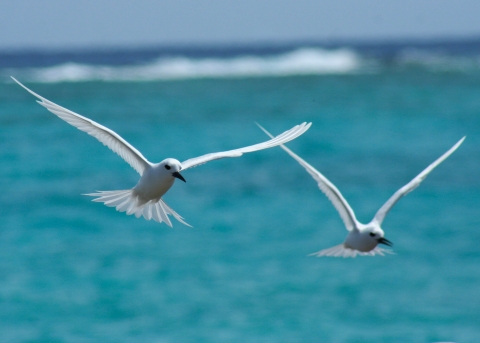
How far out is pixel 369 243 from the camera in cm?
913

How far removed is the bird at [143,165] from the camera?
25.3 feet

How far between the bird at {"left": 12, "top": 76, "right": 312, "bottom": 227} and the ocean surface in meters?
6.51

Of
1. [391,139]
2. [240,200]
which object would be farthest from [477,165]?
[240,200]

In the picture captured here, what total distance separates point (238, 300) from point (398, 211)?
752 cm

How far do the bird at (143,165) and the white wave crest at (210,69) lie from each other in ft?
164

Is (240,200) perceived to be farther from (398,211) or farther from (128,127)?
(128,127)

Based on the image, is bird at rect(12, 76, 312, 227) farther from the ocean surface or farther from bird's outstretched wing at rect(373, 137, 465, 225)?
the ocean surface

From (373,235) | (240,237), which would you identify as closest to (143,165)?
(373,235)

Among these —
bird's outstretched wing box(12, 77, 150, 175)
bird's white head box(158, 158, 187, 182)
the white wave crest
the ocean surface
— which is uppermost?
the white wave crest

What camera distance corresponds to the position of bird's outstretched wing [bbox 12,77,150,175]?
7.57 meters

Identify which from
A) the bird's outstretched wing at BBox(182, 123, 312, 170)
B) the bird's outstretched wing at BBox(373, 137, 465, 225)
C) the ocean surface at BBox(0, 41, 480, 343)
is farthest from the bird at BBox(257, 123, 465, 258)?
the ocean surface at BBox(0, 41, 480, 343)

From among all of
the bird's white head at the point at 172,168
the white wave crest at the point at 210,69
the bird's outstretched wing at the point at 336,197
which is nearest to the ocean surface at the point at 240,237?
the bird's outstretched wing at the point at 336,197

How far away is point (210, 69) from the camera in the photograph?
246 feet

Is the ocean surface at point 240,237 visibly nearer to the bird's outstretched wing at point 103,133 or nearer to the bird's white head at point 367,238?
the bird's white head at point 367,238
